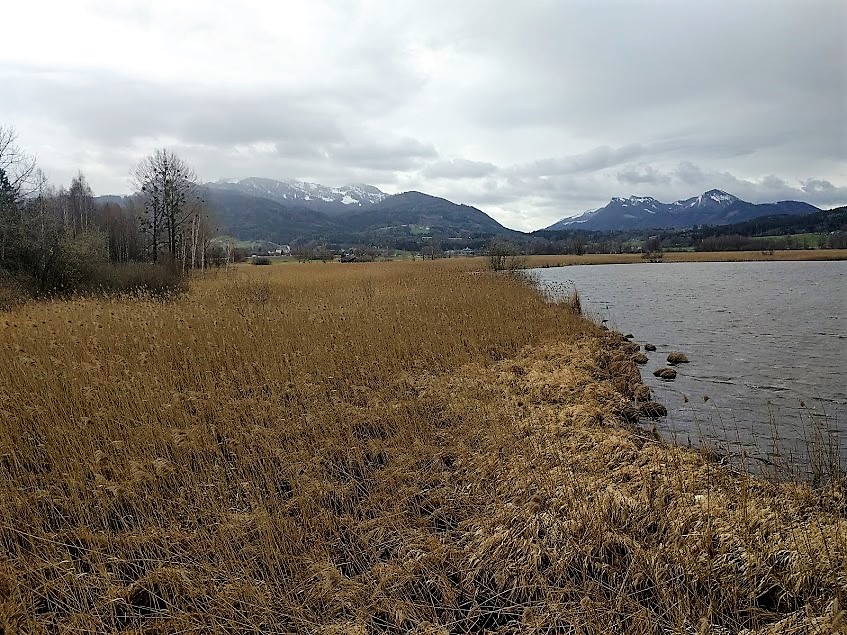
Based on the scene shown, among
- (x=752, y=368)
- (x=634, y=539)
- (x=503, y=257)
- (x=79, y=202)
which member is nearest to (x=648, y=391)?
(x=752, y=368)

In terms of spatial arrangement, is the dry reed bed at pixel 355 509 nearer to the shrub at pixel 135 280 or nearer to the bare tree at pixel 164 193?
the shrub at pixel 135 280

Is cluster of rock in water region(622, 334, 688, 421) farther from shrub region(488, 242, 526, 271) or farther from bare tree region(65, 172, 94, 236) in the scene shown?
bare tree region(65, 172, 94, 236)

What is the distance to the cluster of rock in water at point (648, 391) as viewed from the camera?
904 cm

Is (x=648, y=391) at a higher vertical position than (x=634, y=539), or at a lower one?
lower

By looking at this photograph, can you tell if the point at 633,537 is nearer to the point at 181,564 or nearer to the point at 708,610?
the point at 708,610

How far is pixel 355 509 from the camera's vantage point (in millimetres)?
5250

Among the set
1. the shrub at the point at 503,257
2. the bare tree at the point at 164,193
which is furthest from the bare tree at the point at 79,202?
the shrub at the point at 503,257

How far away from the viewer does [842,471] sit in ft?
20.8

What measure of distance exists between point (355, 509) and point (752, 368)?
38.4ft

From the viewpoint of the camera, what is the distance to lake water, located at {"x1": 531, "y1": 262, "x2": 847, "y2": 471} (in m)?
7.88

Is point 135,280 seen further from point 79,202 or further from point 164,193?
point 79,202

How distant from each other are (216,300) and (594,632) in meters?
15.1

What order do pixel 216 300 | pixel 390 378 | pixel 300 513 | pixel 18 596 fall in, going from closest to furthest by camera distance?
pixel 18 596, pixel 300 513, pixel 390 378, pixel 216 300

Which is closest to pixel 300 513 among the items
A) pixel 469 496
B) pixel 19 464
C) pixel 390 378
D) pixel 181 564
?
pixel 181 564
